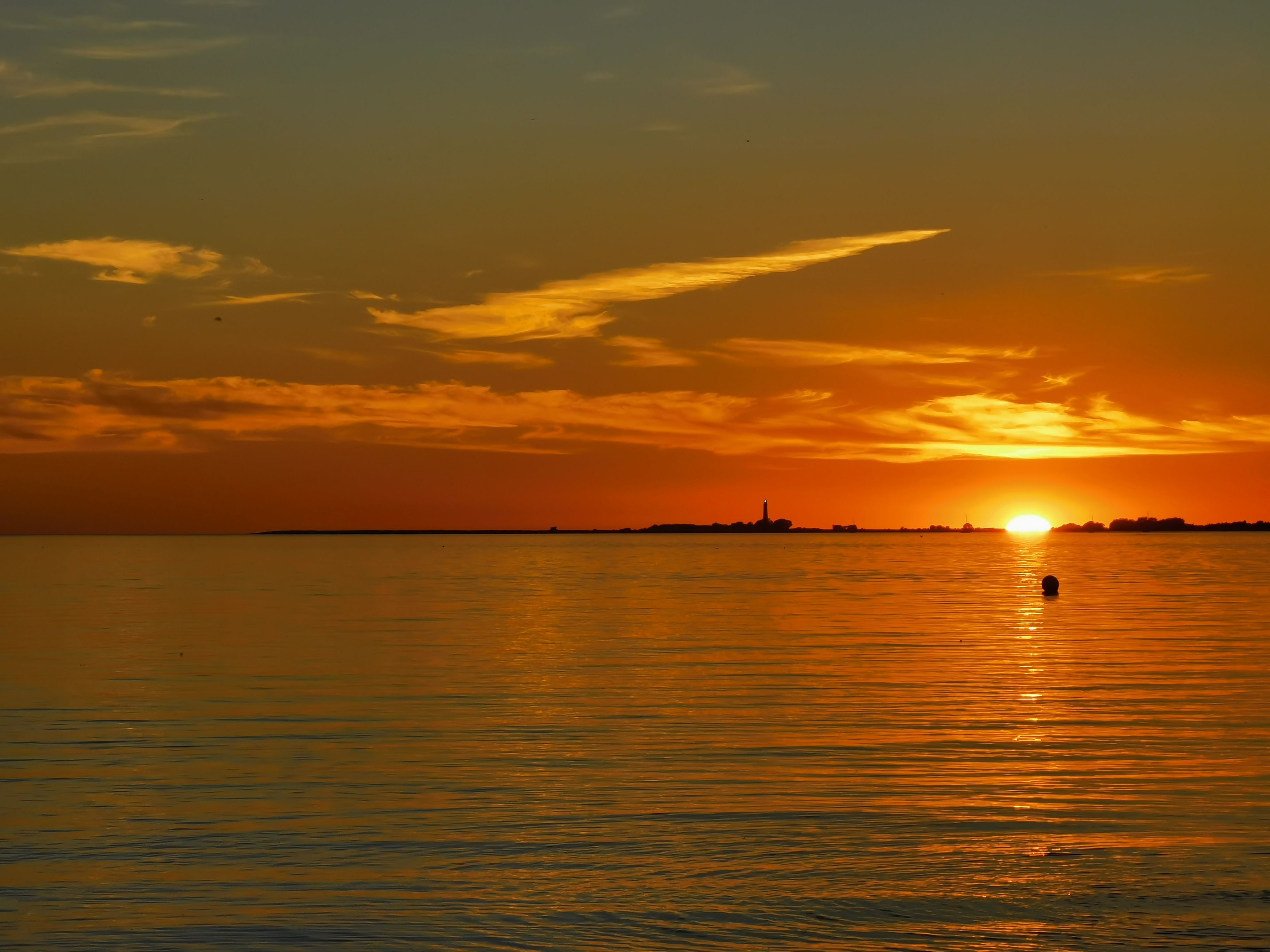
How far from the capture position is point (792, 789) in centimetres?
2434

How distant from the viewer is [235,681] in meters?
42.8

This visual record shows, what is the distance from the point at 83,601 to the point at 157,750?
218 feet

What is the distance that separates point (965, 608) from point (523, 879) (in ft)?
214

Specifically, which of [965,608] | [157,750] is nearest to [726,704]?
[157,750]

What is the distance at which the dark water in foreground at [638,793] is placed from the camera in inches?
659

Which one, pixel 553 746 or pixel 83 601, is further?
pixel 83 601

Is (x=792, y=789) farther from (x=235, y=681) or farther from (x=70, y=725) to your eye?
(x=235, y=681)

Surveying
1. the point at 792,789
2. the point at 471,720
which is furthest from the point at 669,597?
the point at 792,789

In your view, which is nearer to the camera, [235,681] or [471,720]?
[471,720]

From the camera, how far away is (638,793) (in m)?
24.1

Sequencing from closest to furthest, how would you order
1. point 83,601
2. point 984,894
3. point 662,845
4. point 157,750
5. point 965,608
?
point 984,894
point 662,845
point 157,750
point 965,608
point 83,601

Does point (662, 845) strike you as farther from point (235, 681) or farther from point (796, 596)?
point (796, 596)

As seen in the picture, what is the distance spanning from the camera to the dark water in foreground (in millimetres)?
16734

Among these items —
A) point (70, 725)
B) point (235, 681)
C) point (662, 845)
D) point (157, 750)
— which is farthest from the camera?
point (235, 681)
